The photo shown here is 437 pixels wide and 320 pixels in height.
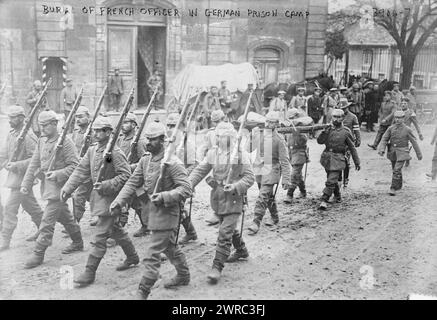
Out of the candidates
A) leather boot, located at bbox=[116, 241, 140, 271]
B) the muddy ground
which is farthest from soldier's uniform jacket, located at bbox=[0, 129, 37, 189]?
leather boot, located at bbox=[116, 241, 140, 271]

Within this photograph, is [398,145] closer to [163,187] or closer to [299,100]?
[299,100]

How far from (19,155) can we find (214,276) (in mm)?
3355

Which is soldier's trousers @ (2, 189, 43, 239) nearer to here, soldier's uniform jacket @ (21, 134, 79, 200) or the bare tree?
soldier's uniform jacket @ (21, 134, 79, 200)

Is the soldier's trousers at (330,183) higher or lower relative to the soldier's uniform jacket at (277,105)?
lower

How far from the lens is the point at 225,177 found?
695cm

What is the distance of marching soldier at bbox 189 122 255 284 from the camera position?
6691 millimetres

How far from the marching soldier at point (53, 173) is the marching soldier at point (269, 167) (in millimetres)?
2671

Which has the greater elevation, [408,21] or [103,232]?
[408,21]

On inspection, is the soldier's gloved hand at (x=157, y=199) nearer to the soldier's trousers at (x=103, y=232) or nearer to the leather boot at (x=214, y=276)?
the soldier's trousers at (x=103, y=232)

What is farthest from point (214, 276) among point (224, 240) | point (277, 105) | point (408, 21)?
point (408, 21)

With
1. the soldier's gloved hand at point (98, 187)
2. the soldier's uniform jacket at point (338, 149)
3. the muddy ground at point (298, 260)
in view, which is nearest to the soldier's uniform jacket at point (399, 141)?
the muddy ground at point (298, 260)

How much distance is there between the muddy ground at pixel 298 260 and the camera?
6426 millimetres
